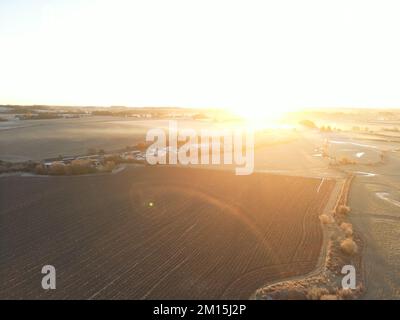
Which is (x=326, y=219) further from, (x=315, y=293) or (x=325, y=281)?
(x=315, y=293)

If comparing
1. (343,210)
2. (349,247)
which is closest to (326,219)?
(343,210)

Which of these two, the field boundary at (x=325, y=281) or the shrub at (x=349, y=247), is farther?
the shrub at (x=349, y=247)

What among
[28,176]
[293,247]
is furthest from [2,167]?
[293,247]

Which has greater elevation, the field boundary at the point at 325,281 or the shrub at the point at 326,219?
the shrub at the point at 326,219

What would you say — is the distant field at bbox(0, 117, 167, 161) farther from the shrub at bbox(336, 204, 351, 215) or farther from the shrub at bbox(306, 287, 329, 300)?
the shrub at bbox(306, 287, 329, 300)

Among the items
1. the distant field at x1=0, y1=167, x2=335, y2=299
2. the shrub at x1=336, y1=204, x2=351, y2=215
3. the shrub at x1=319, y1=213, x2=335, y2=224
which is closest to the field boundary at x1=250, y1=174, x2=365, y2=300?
the distant field at x1=0, y1=167, x2=335, y2=299

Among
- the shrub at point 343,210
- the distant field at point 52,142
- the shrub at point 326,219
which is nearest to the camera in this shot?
the shrub at point 326,219

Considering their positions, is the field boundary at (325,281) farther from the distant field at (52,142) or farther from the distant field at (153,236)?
the distant field at (52,142)

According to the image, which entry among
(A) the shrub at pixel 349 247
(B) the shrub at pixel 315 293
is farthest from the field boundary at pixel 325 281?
(A) the shrub at pixel 349 247
